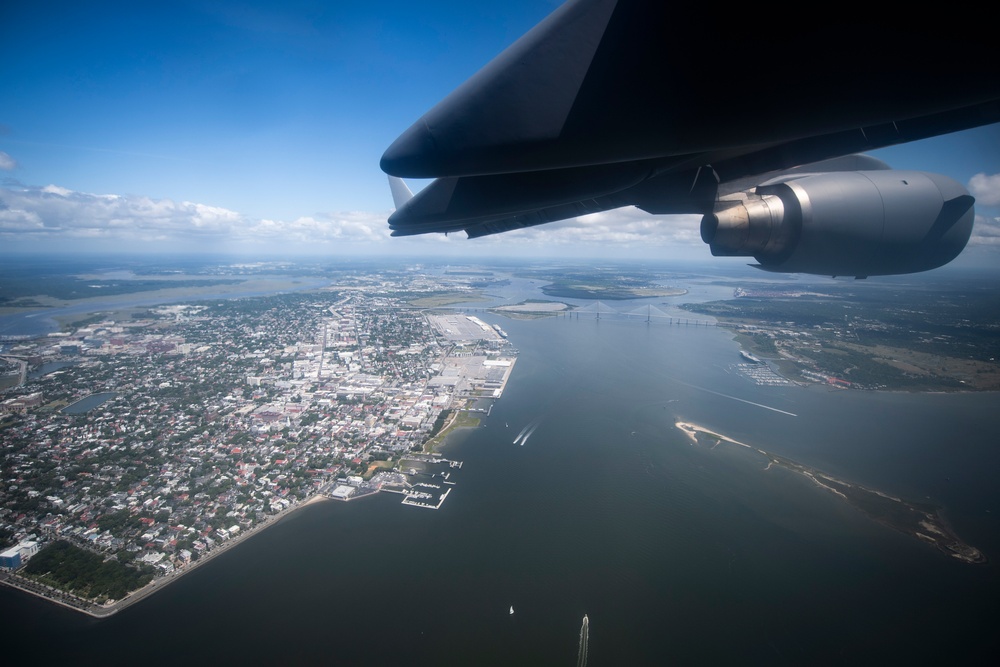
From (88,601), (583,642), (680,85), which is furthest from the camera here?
(88,601)

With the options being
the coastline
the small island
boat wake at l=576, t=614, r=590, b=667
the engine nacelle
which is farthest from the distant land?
the coastline

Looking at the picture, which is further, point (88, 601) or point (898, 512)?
Result: point (898, 512)

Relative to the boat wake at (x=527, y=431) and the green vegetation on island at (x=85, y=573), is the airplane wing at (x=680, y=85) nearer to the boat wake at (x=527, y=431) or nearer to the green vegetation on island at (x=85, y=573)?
the green vegetation on island at (x=85, y=573)

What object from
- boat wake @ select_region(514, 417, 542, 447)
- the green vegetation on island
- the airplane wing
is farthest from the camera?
boat wake @ select_region(514, 417, 542, 447)

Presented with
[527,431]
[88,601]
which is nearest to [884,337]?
[527,431]

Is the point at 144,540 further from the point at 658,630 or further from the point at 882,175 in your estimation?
the point at 882,175

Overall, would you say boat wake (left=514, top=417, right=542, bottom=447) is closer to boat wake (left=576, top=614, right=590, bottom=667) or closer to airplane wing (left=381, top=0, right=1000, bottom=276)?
boat wake (left=576, top=614, right=590, bottom=667)

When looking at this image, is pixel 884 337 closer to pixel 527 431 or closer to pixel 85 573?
pixel 527 431
